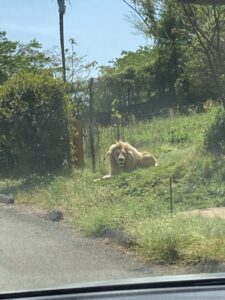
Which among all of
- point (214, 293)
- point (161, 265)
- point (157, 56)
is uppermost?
point (157, 56)

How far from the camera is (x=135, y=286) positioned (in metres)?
2.79

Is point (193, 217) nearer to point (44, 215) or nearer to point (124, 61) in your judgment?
point (44, 215)

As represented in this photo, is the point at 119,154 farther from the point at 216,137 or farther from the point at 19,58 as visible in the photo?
the point at 19,58

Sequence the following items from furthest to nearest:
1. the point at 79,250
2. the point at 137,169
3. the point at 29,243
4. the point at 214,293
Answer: the point at 137,169
the point at 29,243
the point at 79,250
the point at 214,293

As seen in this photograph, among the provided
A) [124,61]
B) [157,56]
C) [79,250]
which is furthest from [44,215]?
[124,61]

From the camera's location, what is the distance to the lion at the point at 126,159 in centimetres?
1515

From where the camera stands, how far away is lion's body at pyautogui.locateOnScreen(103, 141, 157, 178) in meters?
15.1

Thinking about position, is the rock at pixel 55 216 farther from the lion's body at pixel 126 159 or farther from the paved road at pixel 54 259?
the lion's body at pixel 126 159

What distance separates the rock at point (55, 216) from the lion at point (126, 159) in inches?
165

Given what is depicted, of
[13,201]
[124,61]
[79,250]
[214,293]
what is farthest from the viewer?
[124,61]

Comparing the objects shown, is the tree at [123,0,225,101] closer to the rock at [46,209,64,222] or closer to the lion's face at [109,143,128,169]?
the lion's face at [109,143,128,169]

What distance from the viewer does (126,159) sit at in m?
15.3

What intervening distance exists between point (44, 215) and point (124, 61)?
46318mm

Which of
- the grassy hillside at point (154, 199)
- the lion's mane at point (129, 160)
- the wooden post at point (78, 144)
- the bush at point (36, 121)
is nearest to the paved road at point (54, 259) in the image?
the grassy hillside at point (154, 199)
